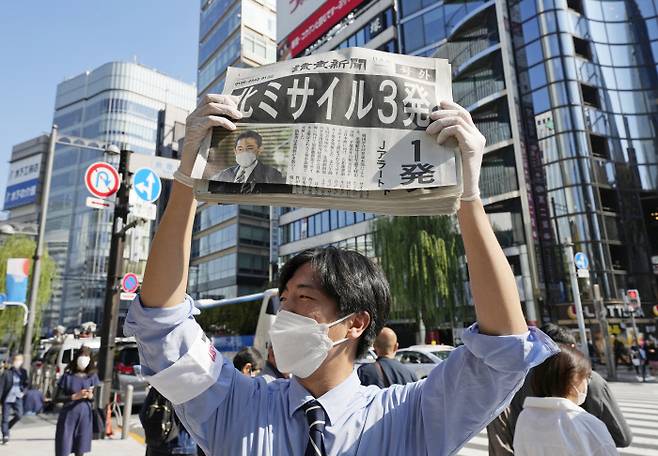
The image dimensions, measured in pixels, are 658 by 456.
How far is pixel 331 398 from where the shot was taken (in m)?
1.59

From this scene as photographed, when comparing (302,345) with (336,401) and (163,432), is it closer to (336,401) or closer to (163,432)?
(336,401)

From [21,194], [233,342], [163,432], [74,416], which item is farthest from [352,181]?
[21,194]

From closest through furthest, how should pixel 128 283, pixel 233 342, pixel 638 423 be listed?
pixel 638 423 → pixel 128 283 → pixel 233 342

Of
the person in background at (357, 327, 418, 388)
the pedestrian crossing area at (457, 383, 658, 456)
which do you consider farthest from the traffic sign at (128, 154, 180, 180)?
the pedestrian crossing area at (457, 383, 658, 456)

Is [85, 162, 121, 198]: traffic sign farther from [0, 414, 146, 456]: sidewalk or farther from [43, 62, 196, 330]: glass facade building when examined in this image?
[43, 62, 196, 330]: glass facade building

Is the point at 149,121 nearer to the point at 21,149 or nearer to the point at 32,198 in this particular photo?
the point at 21,149

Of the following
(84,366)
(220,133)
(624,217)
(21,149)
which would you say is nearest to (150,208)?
(84,366)

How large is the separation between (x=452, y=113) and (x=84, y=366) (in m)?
7.21

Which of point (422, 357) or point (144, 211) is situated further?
point (422, 357)

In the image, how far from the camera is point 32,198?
179 ft

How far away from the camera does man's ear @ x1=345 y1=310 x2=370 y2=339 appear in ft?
5.71

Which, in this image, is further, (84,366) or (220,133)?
(84,366)

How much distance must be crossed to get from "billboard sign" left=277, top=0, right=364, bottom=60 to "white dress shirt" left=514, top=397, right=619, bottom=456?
136ft

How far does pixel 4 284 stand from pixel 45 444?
2189 cm
